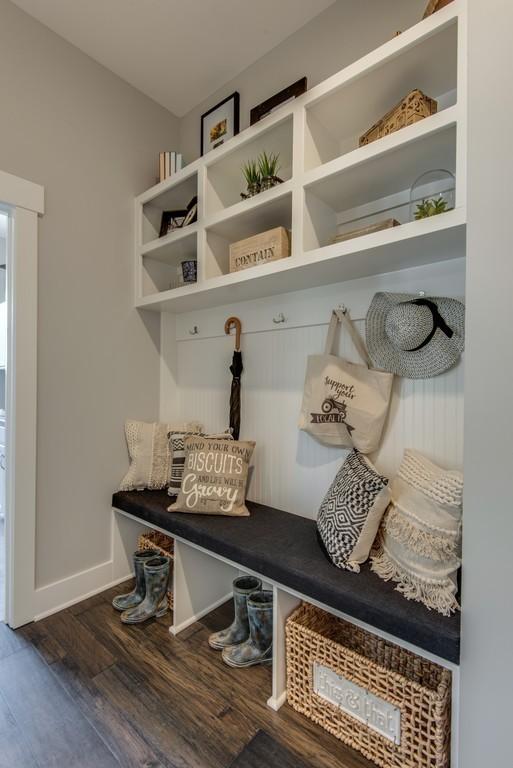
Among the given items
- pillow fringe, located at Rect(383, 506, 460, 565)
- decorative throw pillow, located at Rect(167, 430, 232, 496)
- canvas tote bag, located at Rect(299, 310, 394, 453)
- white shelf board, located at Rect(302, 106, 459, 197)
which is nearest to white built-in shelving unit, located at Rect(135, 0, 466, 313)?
white shelf board, located at Rect(302, 106, 459, 197)

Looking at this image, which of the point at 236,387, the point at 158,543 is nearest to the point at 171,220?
the point at 236,387

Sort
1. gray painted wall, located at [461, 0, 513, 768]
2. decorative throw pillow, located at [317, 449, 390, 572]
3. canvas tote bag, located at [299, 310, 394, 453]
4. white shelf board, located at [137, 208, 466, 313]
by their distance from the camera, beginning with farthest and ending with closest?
canvas tote bag, located at [299, 310, 394, 453], decorative throw pillow, located at [317, 449, 390, 572], white shelf board, located at [137, 208, 466, 313], gray painted wall, located at [461, 0, 513, 768]

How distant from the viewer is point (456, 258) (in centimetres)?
126

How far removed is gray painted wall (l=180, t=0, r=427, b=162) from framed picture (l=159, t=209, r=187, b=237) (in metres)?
0.54

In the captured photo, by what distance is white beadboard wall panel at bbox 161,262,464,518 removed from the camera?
4.32 ft

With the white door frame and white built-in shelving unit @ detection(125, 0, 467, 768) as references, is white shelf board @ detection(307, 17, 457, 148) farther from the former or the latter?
the white door frame

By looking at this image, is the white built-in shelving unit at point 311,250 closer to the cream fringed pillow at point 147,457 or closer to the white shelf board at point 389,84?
the white shelf board at point 389,84

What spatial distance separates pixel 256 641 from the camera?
1.45m

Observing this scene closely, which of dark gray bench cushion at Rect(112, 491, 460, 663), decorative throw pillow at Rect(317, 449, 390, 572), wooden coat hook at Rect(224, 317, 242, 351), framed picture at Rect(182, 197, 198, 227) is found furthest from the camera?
wooden coat hook at Rect(224, 317, 242, 351)

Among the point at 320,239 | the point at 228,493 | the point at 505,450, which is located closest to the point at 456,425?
the point at 505,450

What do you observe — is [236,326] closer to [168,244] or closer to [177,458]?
[168,244]

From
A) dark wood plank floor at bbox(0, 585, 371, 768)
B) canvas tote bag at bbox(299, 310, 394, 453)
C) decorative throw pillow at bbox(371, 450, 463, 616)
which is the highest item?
canvas tote bag at bbox(299, 310, 394, 453)

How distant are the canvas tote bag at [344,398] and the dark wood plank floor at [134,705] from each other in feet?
3.06

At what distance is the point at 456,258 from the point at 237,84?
1520mm
